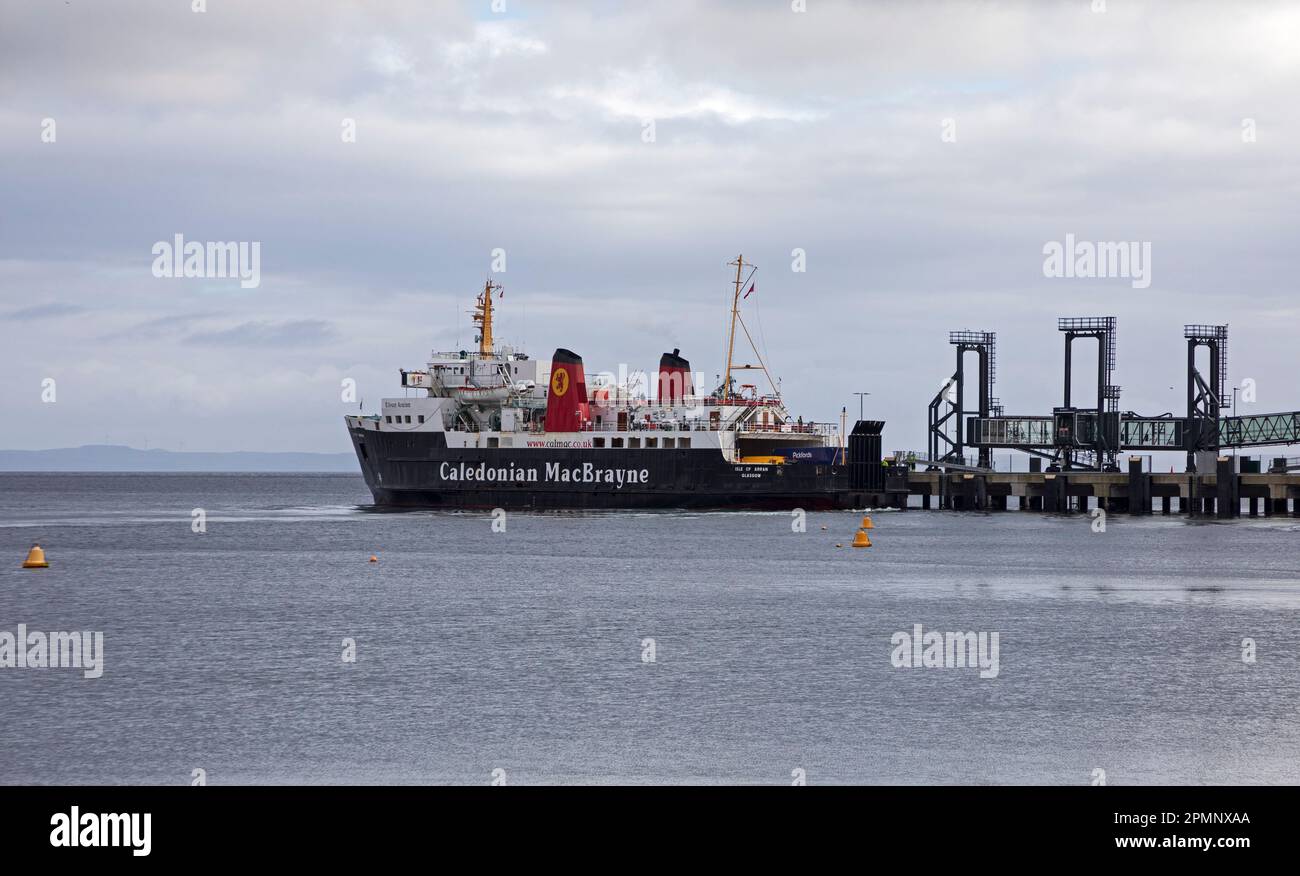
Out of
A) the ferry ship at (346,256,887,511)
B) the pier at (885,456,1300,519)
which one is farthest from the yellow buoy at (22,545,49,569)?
the pier at (885,456,1300,519)

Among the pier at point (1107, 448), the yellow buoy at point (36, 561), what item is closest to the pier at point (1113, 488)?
the pier at point (1107, 448)

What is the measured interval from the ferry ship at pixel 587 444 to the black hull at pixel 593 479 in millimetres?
57

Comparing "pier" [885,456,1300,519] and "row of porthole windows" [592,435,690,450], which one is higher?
"row of porthole windows" [592,435,690,450]

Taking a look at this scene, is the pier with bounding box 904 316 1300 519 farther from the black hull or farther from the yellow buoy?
the yellow buoy

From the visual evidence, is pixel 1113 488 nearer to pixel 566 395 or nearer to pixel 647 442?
pixel 647 442

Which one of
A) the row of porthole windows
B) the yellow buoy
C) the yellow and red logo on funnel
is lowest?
the yellow buoy

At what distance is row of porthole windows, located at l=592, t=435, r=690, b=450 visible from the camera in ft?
252

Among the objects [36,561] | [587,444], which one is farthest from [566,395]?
[36,561]

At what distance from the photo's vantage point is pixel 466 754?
20.5m

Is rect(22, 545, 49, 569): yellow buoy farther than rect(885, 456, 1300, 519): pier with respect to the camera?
No

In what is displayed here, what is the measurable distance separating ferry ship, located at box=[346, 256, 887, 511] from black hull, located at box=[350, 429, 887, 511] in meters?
0.06

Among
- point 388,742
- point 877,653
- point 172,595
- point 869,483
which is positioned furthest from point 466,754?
point 869,483
